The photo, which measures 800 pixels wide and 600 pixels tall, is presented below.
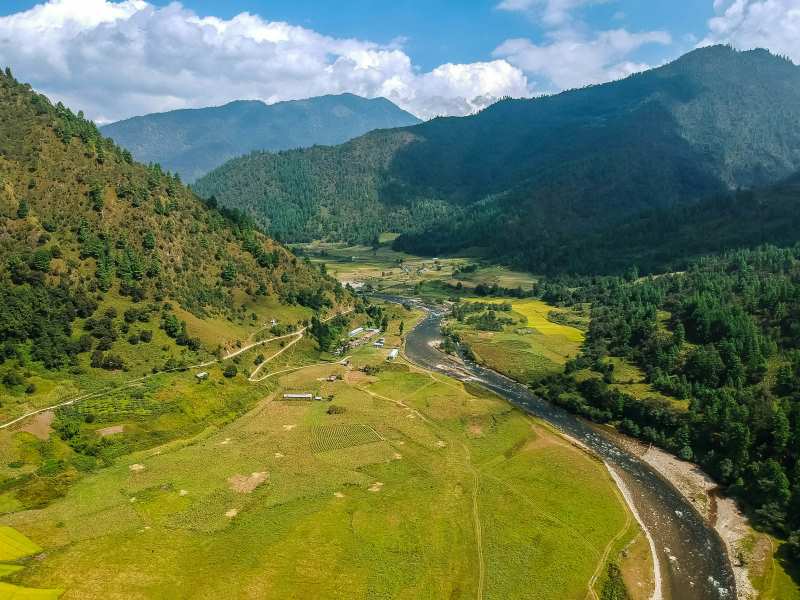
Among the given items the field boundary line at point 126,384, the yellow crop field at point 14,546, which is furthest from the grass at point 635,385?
the yellow crop field at point 14,546

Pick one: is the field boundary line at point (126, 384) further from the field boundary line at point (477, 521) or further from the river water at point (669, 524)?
the river water at point (669, 524)

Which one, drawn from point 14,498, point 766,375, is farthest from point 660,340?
point 14,498

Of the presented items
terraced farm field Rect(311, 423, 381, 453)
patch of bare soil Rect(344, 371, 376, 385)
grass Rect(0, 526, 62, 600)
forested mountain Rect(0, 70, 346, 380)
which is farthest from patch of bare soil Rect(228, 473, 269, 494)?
patch of bare soil Rect(344, 371, 376, 385)

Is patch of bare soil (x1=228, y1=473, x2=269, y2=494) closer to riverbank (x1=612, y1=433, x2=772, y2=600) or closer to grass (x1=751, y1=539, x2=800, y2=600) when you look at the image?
riverbank (x1=612, y1=433, x2=772, y2=600)

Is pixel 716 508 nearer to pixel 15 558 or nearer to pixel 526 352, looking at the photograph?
pixel 526 352

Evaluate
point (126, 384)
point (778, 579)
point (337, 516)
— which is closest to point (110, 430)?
point (126, 384)

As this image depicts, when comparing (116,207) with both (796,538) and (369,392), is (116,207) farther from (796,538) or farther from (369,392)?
(796,538)
